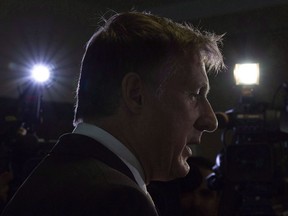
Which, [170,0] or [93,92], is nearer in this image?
[93,92]

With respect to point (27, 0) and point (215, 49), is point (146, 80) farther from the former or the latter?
point (27, 0)

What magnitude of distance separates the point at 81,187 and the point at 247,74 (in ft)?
7.15

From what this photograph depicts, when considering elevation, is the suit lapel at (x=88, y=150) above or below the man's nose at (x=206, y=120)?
below

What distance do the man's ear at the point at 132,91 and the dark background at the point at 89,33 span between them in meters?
3.39

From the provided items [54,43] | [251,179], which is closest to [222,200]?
[251,179]

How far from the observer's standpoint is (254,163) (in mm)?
2113

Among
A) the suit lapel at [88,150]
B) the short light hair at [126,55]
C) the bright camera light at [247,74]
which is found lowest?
the suit lapel at [88,150]

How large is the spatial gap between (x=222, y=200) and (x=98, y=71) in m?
1.60

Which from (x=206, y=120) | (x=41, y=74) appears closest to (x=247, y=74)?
(x=41, y=74)

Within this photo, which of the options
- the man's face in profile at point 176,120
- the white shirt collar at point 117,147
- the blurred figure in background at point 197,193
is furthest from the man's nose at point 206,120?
the blurred figure in background at point 197,193

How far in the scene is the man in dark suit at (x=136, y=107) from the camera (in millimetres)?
591

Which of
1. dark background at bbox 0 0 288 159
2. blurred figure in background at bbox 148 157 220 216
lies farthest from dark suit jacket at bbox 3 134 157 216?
dark background at bbox 0 0 288 159

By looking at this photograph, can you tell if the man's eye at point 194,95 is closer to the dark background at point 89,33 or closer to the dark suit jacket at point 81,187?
the dark suit jacket at point 81,187

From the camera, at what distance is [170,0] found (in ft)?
15.0
